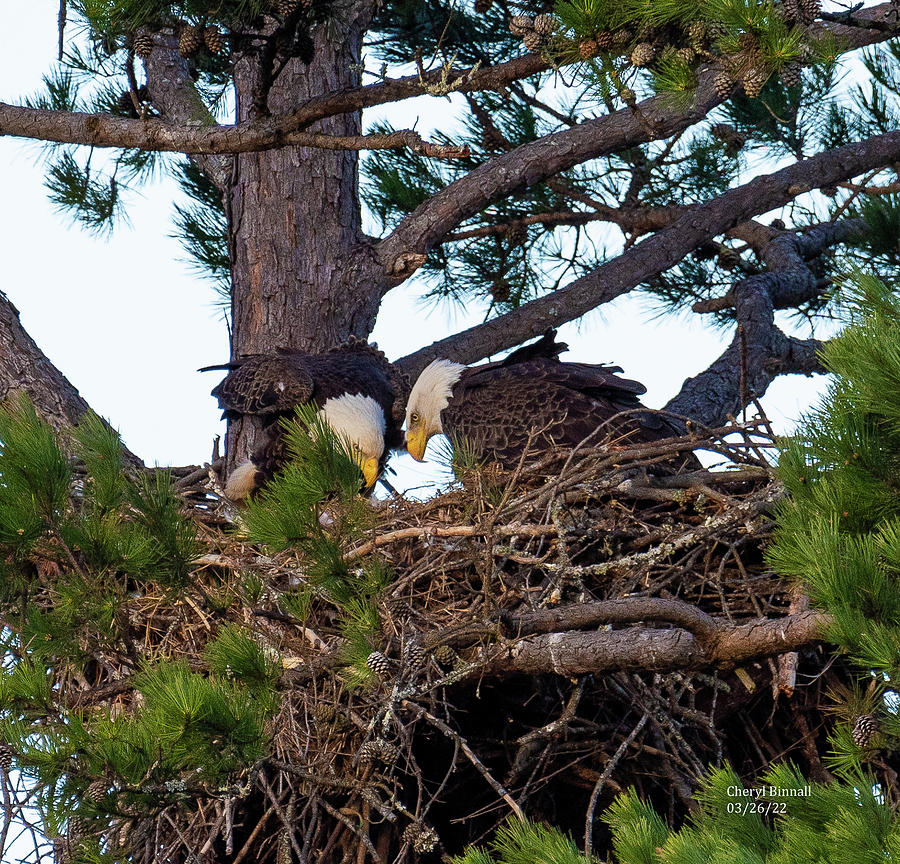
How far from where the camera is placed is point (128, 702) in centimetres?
336

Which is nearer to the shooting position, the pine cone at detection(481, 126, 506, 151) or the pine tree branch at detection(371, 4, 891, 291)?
the pine tree branch at detection(371, 4, 891, 291)

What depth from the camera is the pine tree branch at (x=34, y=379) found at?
13.4 feet

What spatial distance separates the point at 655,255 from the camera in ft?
16.6

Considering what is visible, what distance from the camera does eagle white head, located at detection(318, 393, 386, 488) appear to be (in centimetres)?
438

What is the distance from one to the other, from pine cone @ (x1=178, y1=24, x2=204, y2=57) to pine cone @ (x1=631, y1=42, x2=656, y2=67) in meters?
1.10

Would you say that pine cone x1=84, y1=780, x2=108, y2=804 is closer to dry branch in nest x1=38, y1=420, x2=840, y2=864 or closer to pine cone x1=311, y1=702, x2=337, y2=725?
dry branch in nest x1=38, y1=420, x2=840, y2=864

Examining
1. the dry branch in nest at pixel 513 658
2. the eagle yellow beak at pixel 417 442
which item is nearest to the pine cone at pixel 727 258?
the eagle yellow beak at pixel 417 442

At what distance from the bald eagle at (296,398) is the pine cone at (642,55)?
1795 mm

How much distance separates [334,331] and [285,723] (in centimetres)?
219

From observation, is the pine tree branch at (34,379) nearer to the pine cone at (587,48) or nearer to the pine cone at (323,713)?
the pine cone at (323,713)

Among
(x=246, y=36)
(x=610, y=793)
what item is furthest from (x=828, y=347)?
(x=246, y=36)

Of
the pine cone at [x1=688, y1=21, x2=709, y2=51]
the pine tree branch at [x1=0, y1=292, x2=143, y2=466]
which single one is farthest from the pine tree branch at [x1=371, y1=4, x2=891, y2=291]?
the pine tree branch at [x1=0, y1=292, x2=143, y2=466]

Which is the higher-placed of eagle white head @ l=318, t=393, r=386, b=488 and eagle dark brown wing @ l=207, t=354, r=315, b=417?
eagle dark brown wing @ l=207, t=354, r=315, b=417

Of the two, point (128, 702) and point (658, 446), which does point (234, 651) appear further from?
point (658, 446)
